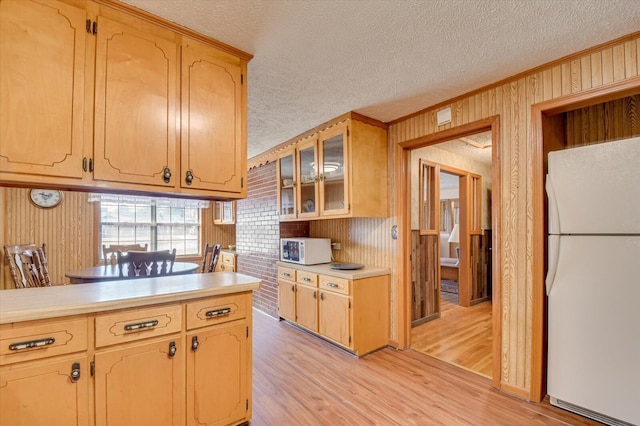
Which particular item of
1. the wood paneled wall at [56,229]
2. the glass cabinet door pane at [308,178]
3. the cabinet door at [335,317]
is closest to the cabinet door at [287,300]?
the cabinet door at [335,317]

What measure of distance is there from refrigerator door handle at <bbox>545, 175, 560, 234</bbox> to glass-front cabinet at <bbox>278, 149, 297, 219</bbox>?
2537 millimetres

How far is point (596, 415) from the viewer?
189cm

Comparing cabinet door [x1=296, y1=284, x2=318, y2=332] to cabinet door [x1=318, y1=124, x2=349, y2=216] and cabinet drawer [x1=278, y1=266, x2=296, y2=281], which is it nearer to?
cabinet drawer [x1=278, y1=266, x2=296, y2=281]

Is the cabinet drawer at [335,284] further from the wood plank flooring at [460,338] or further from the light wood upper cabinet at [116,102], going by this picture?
the light wood upper cabinet at [116,102]

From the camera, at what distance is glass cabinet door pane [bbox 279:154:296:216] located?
3.74m

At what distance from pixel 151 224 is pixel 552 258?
6254 mm

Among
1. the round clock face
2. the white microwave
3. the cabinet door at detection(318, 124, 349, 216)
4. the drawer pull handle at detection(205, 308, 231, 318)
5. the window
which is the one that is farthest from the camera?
the window

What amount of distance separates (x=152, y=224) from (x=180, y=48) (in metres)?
4.88

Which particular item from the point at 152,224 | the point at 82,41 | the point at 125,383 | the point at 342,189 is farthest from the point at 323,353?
the point at 152,224

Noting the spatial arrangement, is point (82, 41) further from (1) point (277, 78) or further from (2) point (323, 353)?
(2) point (323, 353)

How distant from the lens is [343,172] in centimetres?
303

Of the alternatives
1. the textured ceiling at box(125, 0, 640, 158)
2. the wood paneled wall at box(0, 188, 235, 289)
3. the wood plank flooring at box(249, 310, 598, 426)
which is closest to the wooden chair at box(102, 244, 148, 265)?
the wood paneled wall at box(0, 188, 235, 289)

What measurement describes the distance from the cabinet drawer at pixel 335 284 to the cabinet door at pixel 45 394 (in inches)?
81.4

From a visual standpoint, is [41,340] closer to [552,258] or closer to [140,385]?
[140,385]
